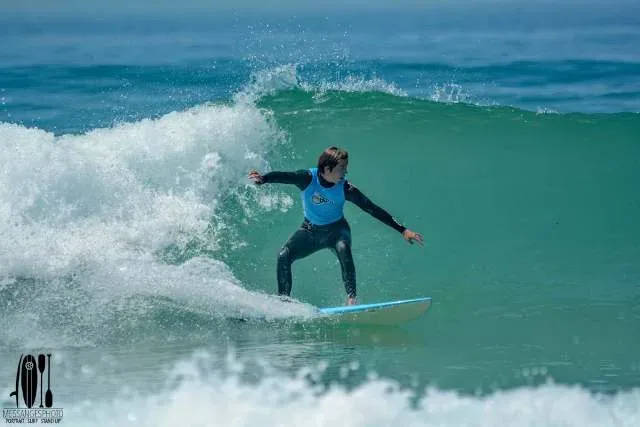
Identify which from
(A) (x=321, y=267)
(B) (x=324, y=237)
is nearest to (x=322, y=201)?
(B) (x=324, y=237)

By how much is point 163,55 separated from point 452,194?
20002mm

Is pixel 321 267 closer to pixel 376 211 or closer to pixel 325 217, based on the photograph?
pixel 325 217

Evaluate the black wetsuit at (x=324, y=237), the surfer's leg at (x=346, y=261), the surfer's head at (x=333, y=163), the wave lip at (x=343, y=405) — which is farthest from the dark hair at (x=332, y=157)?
the wave lip at (x=343, y=405)

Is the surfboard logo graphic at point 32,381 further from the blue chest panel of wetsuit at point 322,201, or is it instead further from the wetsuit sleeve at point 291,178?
the blue chest panel of wetsuit at point 322,201

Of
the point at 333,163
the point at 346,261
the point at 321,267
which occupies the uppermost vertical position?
the point at 333,163

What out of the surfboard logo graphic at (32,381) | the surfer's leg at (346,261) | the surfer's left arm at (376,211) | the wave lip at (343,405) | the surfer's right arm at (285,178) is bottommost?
the wave lip at (343,405)

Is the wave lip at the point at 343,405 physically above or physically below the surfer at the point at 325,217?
below

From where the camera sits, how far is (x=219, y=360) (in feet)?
23.6

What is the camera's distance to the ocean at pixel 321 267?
6.57 m

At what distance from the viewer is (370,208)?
25.9 feet

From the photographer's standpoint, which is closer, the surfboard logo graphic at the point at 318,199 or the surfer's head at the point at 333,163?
the surfer's head at the point at 333,163

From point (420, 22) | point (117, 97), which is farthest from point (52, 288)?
point (420, 22)

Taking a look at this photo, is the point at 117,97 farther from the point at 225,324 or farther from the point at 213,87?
the point at 225,324

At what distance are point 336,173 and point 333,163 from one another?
0.09 m
